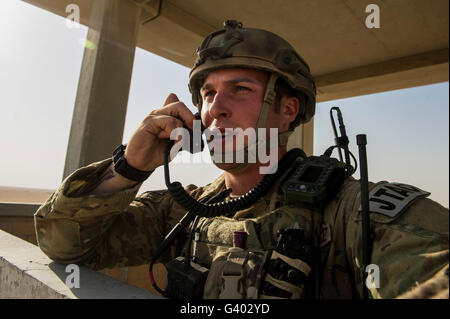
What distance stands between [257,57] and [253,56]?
0.02 metres

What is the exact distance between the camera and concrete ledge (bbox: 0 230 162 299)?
1013 millimetres

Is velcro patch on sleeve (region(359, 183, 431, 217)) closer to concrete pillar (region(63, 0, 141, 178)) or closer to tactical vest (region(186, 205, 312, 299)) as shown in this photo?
tactical vest (region(186, 205, 312, 299))

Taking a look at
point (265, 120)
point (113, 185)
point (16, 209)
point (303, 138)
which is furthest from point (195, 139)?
point (303, 138)

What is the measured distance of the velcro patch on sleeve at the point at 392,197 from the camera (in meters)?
1.02

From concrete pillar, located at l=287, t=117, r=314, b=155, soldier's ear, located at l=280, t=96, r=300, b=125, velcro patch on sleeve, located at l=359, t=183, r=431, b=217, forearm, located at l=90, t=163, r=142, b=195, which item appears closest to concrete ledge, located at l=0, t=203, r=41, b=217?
forearm, located at l=90, t=163, r=142, b=195

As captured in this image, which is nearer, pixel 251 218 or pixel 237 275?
pixel 237 275

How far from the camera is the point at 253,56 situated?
154cm

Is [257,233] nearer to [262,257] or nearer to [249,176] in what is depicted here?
[262,257]

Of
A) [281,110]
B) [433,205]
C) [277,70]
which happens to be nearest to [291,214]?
[433,205]

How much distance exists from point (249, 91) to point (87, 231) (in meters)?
1.12

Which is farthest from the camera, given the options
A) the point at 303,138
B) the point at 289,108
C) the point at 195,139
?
the point at 303,138

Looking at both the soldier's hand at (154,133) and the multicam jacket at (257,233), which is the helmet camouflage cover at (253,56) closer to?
the soldier's hand at (154,133)

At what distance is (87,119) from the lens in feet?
10.3
